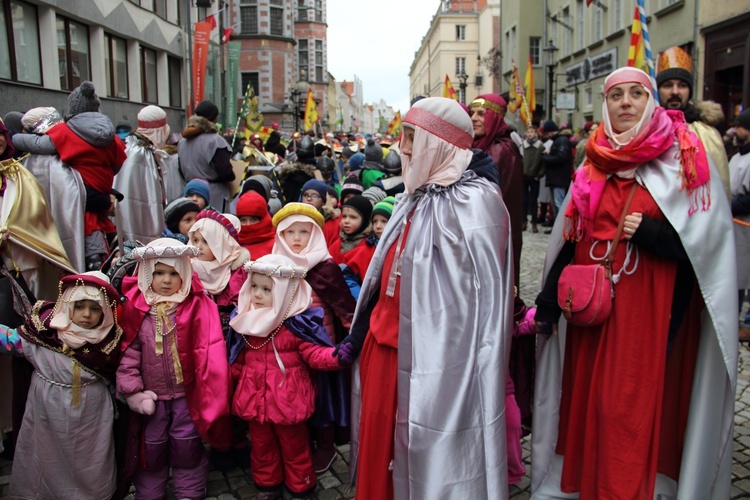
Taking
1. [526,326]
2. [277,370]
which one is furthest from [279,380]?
[526,326]

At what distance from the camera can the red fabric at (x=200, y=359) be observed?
348cm

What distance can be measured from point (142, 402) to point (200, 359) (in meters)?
0.36

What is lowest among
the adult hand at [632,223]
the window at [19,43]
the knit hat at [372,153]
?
the adult hand at [632,223]

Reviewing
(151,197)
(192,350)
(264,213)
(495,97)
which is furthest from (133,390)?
(495,97)

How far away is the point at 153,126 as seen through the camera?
6.07 m

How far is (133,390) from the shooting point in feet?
11.0

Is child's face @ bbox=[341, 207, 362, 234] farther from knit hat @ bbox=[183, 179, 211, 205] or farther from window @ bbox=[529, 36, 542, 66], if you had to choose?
window @ bbox=[529, 36, 542, 66]

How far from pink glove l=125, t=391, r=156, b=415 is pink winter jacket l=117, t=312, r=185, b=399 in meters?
0.05

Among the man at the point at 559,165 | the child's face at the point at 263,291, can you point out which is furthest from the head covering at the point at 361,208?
the man at the point at 559,165

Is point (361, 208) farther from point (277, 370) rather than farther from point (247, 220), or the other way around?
point (277, 370)

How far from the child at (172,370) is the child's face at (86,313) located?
177 mm

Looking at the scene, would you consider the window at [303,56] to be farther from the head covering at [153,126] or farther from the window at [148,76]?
the head covering at [153,126]

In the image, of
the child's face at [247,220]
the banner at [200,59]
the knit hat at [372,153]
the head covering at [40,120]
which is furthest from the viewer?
the banner at [200,59]

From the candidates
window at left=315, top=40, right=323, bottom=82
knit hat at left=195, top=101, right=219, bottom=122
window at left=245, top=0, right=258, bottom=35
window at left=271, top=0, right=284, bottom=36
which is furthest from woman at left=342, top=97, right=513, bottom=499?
window at left=315, top=40, right=323, bottom=82
